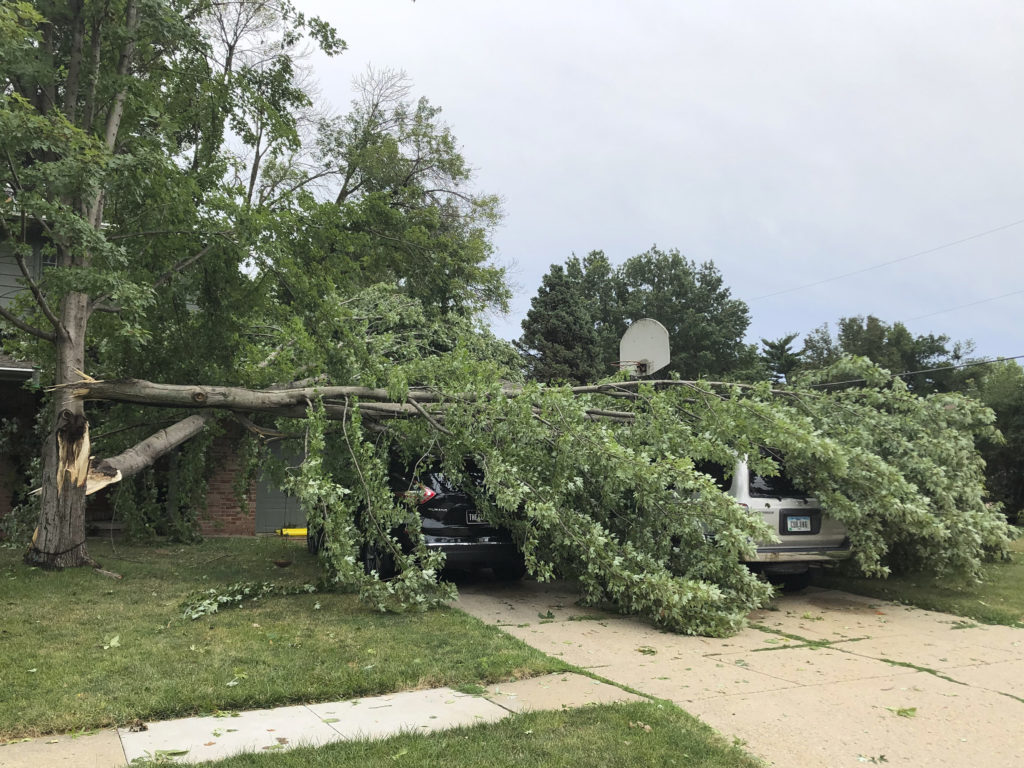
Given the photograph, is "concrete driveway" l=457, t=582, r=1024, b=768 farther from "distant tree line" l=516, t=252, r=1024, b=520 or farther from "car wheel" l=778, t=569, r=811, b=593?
"distant tree line" l=516, t=252, r=1024, b=520

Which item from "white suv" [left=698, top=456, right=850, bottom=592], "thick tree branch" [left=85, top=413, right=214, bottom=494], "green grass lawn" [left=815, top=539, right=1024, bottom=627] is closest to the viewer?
"green grass lawn" [left=815, top=539, right=1024, bottom=627]

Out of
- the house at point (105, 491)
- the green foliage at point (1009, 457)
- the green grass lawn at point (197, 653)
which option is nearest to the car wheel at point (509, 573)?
the green grass lawn at point (197, 653)

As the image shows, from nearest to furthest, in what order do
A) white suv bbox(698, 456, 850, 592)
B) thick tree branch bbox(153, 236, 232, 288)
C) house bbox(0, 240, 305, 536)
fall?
white suv bbox(698, 456, 850, 592), thick tree branch bbox(153, 236, 232, 288), house bbox(0, 240, 305, 536)

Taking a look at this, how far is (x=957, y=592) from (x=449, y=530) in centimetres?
570

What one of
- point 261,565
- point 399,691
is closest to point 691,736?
point 399,691

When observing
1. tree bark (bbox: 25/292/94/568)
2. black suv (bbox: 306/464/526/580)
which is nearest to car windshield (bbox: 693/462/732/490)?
black suv (bbox: 306/464/526/580)

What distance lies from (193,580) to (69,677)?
4.40m

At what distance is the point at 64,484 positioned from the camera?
8398 mm

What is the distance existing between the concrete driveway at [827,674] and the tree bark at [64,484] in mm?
4554

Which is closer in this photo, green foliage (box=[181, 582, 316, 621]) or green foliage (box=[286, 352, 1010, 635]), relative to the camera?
green foliage (box=[181, 582, 316, 621])

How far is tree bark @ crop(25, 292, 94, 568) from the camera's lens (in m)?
8.26

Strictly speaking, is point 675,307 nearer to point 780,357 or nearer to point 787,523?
point 780,357

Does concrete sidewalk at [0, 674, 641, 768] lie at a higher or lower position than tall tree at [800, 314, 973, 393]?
lower

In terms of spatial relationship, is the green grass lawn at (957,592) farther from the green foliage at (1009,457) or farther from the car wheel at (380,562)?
the green foliage at (1009,457)
